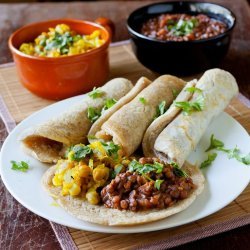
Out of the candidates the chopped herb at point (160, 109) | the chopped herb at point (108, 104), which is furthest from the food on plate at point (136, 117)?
the chopped herb at point (108, 104)

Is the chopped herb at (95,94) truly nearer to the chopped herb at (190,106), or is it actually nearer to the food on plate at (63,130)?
the food on plate at (63,130)

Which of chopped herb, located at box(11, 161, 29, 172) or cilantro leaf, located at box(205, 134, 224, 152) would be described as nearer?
chopped herb, located at box(11, 161, 29, 172)

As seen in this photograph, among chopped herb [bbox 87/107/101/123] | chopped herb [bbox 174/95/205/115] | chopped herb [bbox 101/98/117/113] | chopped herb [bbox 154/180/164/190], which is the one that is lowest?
chopped herb [bbox 87/107/101/123]

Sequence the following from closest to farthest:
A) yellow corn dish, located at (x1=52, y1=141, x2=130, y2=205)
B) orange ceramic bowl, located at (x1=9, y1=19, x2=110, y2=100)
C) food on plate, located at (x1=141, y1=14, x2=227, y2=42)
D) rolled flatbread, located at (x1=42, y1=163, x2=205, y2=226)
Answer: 1. rolled flatbread, located at (x1=42, y1=163, x2=205, y2=226)
2. yellow corn dish, located at (x1=52, y1=141, x2=130, y2=205)
3. orange ceramic bowl, located at (x1=9, y1=19, x2=110, y2=100)
4. food on plate, located at (x1=141, y1=14, x2=227, y2=42)

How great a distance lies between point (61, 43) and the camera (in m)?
3.62

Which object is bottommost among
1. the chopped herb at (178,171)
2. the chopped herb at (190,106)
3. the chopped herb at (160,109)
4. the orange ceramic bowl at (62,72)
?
the orange ceramic bowl at (62,72)

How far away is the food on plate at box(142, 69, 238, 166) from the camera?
8.50 ft

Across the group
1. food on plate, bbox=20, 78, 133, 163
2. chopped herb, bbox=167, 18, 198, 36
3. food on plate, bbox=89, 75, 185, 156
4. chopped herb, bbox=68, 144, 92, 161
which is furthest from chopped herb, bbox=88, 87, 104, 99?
chopped herb, bbox=167, 18, 198, 36

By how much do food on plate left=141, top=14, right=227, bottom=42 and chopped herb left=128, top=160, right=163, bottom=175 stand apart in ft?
5.04

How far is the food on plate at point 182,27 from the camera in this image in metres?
3.71

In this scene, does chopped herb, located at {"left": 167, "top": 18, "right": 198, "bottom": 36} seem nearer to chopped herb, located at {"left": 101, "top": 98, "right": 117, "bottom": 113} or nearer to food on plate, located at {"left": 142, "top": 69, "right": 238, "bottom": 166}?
food on plate, located at {"left": 142, "top": 69, "right": 238, "bottom": 166}

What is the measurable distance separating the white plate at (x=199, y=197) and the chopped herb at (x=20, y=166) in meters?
0.02

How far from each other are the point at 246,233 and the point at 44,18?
3.37 metres

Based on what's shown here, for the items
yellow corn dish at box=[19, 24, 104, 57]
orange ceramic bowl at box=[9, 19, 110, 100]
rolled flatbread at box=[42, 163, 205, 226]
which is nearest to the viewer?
rolled flatbread at box=[42, 163, 205, 226]
